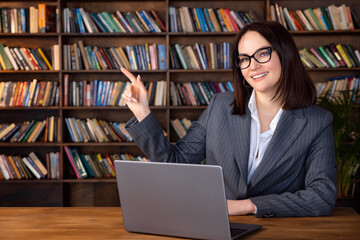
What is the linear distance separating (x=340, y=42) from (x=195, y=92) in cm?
151

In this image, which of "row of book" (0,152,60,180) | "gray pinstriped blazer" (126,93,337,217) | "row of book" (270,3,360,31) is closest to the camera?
"gray pinstriped blazer" (126,93,337,217)

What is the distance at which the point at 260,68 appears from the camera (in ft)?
5.81

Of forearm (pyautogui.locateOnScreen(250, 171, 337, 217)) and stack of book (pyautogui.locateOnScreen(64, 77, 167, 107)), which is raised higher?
stack of book (pyautogui.locateOnScreen(64, 77, 167, 107))

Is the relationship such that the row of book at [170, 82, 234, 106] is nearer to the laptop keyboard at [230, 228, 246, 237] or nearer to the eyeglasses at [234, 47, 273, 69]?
the eyeglasses at [234, 47, 273, 69]

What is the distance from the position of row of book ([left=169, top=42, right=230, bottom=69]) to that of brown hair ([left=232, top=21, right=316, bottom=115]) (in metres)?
2.41

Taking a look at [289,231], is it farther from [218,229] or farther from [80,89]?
[80,89]

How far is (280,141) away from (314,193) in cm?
24

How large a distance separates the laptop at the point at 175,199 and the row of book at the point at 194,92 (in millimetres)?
3041

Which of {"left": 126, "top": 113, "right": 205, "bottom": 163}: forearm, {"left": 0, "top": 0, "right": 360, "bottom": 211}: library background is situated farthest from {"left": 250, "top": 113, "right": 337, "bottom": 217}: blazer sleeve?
{"left": 0, "top": 0, "right": 360, "bottom": 211}: library background

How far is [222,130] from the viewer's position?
6.18ft

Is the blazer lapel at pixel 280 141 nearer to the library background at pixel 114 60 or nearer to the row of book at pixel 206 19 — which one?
the library background at pixel 114 60

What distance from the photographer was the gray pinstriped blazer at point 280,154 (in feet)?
5.42

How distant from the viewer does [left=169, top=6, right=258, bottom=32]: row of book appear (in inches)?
167

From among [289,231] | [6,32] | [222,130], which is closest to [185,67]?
[6,32]
